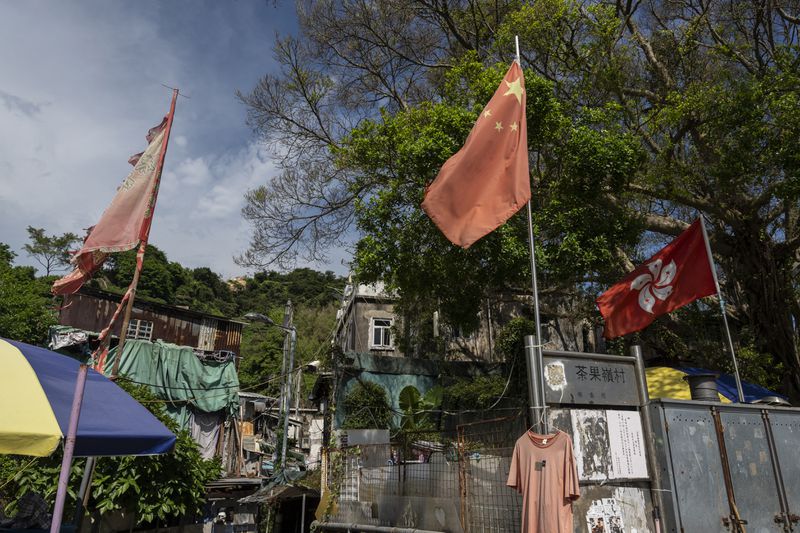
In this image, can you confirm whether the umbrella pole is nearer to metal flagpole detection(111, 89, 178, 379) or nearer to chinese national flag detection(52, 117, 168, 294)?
metal flagpole detection(111, 89, 178, 379)

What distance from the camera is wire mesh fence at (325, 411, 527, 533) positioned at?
6348 millimetres

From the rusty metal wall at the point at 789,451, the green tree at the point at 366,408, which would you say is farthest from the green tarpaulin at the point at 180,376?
the rusty metal wall at the point at 789,451

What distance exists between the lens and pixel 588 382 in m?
5.52

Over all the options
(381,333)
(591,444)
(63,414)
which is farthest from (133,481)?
(381,333)

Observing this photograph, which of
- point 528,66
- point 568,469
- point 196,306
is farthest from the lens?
point 196,306

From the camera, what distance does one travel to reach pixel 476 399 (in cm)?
1956

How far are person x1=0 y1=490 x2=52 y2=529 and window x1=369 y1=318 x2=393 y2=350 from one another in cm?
1888

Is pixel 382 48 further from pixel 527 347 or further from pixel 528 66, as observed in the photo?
pixel 527 347

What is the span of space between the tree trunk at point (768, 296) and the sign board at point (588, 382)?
312 inches

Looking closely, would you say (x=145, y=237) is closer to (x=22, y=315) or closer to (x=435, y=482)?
(x=435, y=482)

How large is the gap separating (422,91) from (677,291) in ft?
38.6

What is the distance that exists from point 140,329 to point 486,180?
27029 mm

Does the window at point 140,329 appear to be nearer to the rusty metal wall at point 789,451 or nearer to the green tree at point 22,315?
the green tree at point 22,315

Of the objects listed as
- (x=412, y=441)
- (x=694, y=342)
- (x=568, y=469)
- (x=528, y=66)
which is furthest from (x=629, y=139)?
(x=568, y=469)
